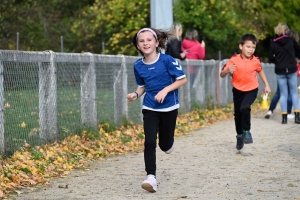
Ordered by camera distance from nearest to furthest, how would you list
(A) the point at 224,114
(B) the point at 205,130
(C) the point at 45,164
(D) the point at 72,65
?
(C) the point at 45,164 < (D) the point at 72,65 < (B) the point at 205,130 < (A) the point at 224,114

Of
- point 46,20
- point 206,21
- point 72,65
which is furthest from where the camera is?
point 46,20

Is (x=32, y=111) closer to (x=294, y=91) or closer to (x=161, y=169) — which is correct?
(x=161, y=169)

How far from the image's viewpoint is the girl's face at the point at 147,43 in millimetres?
8844

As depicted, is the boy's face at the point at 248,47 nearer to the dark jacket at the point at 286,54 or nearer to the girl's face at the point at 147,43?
the girl's face at the point at 147,43

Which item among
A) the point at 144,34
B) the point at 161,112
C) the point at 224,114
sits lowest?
the point at 224,114

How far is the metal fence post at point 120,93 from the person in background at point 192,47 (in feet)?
13.8

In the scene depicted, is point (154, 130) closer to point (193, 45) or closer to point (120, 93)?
point (120, 93)

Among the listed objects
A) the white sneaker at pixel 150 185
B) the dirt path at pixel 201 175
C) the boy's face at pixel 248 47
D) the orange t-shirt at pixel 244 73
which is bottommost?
the dirt path at pixel 201 175

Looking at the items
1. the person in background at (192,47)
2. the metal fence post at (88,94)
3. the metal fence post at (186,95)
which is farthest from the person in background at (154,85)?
the person in background at (192,47)

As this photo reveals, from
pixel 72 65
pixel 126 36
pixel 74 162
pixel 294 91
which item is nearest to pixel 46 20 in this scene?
pixel 126 36

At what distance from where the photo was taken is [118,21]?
99.9 feet

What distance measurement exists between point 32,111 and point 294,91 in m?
7.16

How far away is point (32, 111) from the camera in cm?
1129

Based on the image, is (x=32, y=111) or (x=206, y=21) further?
(x=206, y=21)
